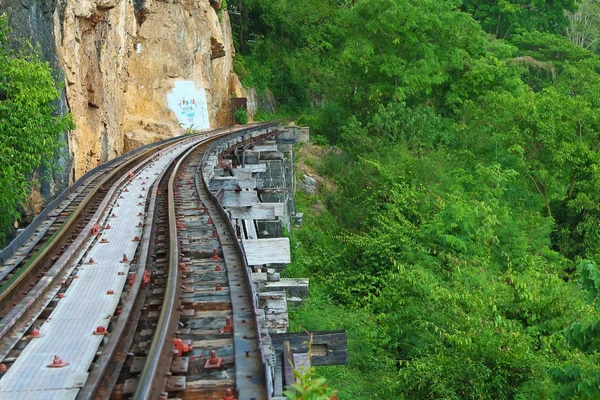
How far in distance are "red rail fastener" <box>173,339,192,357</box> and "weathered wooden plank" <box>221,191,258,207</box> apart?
6.64 metres

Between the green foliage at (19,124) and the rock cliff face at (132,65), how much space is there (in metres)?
5.60

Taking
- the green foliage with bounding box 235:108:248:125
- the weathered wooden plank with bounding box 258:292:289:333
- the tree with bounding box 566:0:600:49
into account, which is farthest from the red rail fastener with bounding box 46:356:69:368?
the tree with bounding box 566:0:600:49

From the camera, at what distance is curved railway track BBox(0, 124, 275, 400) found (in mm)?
5141

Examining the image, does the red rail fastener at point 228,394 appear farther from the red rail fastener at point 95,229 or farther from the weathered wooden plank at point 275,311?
the red rail fastener at point 95,229

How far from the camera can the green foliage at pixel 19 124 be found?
13.1 meters

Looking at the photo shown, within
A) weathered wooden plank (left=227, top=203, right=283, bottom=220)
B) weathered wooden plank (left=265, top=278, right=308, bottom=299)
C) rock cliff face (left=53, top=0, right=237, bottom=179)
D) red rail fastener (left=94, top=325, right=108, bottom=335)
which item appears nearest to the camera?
red rail fastener (left=94, top=325, right=108, bottom=335)

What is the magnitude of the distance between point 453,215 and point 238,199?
5819 mm

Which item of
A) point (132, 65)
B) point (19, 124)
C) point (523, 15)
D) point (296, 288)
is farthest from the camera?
point (523, 15)

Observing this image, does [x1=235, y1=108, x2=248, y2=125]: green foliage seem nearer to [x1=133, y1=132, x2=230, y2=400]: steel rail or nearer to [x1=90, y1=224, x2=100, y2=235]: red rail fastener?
[x1=90, y1=224, x2=100, y2=235]: red rail fastener

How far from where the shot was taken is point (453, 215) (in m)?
16.1

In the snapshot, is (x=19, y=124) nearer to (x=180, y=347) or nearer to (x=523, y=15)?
(x=180, y=347)

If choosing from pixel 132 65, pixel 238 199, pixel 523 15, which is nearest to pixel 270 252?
pixel 238 199

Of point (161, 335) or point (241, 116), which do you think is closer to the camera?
point (161, 335)

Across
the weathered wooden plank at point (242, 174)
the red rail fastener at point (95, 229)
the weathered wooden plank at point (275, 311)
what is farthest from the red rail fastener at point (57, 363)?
the weathered wooden plank at point (242, 174)
